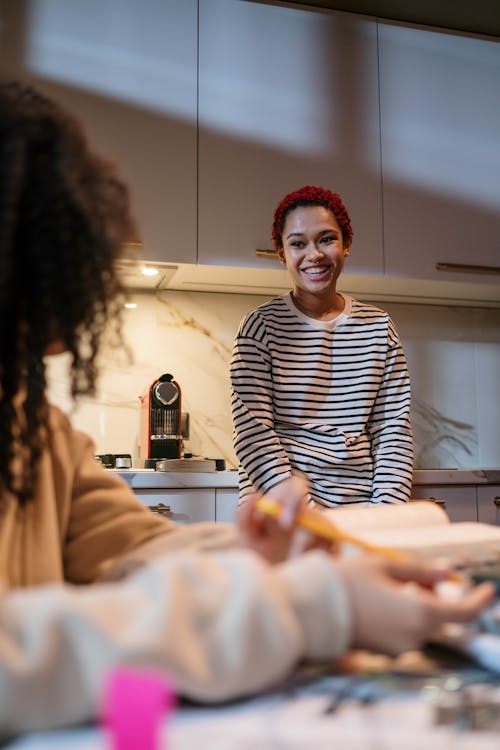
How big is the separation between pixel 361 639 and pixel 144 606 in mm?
142

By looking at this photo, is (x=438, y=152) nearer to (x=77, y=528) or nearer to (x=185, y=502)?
(x=185, y=502)

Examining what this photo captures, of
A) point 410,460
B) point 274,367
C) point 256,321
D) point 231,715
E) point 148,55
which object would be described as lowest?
point 231,715

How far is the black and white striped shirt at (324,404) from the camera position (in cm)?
174

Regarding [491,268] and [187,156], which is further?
[491,268]

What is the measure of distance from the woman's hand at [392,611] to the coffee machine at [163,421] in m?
1.72

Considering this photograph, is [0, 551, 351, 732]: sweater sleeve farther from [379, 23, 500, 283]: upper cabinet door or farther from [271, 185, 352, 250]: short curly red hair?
[379, 23, 500, 283]: upper cabinet door

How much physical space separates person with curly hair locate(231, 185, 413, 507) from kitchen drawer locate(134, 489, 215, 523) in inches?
7.4

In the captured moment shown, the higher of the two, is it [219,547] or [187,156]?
[187,156]

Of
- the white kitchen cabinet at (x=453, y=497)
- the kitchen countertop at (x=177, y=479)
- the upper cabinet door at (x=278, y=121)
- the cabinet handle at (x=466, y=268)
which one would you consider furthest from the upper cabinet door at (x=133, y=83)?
the white kitchen cabinet at (x=453, y=497)

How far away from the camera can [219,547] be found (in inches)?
27.7

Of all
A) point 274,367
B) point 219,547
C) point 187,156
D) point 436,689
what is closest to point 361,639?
point 436,689

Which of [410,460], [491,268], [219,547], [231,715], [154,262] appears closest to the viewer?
[231,715]

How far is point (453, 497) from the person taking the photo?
7.29 ft

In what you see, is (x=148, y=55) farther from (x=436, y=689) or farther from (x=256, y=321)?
(x=436, y=689)
